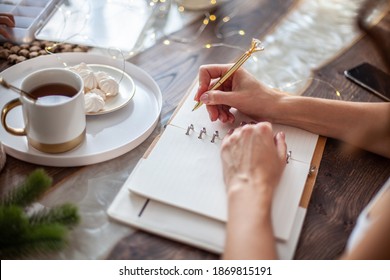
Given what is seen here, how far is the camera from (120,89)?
1056mm

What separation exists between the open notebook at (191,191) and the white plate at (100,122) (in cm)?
7

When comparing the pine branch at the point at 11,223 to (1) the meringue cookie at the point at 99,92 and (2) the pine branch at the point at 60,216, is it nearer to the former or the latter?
(2) the pine branch at the point at 60,216

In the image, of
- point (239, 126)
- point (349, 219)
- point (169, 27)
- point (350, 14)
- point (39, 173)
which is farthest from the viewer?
point (350, 14)

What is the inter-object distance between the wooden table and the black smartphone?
0.07ft

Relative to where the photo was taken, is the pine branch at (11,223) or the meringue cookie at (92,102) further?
the meringue cookie at (92,102)

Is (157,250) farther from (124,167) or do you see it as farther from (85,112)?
(85,112)

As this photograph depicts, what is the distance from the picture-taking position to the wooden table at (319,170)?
30.9 inches

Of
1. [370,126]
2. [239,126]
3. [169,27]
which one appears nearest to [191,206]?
[239,126]

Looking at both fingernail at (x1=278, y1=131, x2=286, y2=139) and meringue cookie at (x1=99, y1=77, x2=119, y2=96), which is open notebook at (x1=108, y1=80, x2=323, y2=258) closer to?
fingernail at (x1=278, y1=131, x2=286, y2=139)

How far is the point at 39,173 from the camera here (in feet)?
2.48

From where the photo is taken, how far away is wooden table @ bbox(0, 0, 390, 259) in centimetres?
78

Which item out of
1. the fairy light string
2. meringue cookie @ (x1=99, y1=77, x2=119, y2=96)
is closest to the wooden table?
the fairy light string

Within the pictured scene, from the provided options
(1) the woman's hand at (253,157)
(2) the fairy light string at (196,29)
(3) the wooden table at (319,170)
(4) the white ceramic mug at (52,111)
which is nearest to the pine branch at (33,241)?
(3) the wooden table at (319,170)

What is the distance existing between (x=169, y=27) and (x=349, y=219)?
0.75 meters
